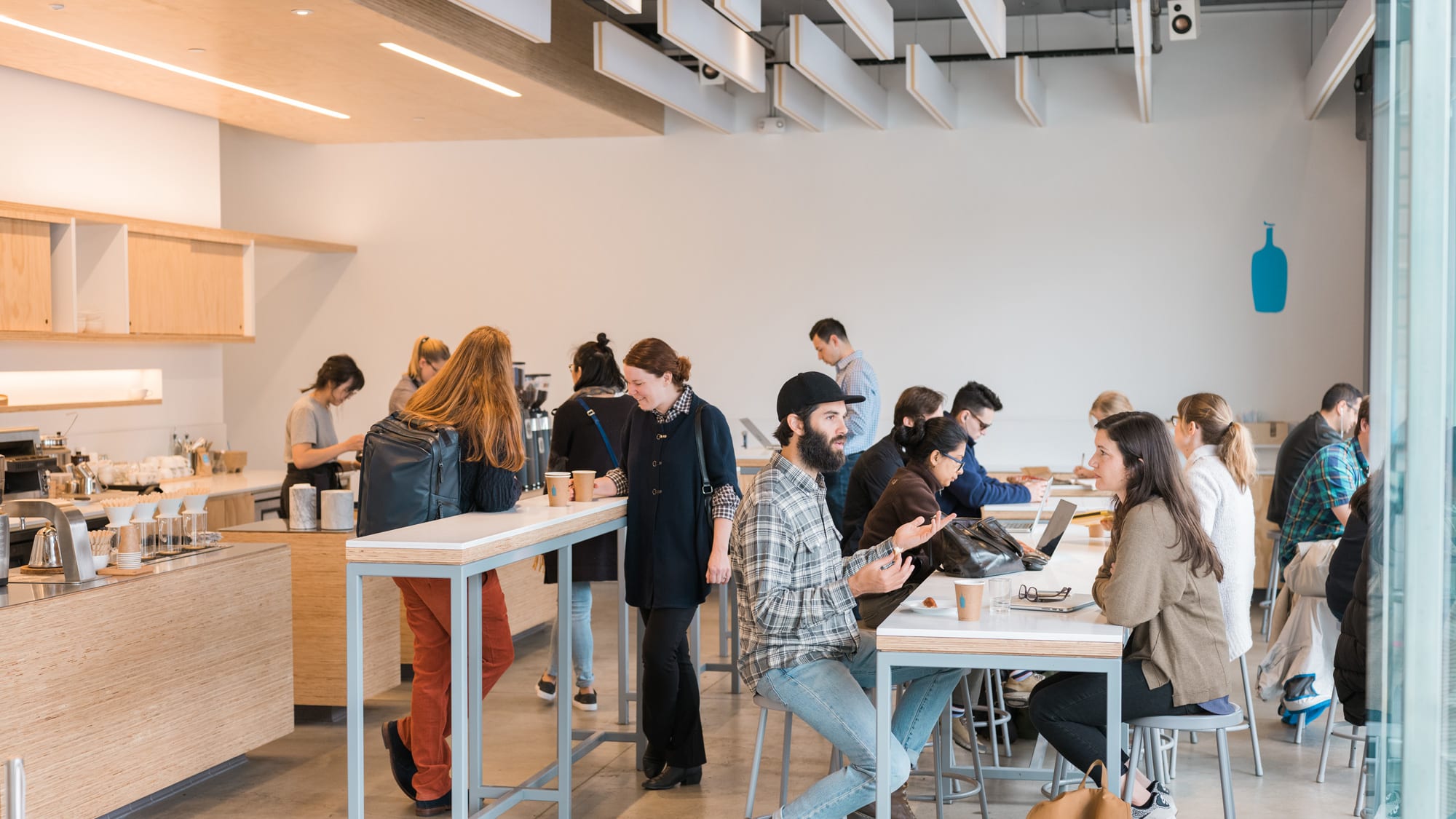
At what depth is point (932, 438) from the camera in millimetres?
4020

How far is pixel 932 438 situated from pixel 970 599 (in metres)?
1.28

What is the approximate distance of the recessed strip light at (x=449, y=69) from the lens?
19.3ft

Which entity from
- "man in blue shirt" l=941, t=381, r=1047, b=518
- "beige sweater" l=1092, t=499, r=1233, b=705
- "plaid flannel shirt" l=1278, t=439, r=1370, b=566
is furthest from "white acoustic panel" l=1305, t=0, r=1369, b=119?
"beige sweater" l=1092, t=499, r=1233, b=705

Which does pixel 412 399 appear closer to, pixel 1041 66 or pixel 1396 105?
pixel 1396 105

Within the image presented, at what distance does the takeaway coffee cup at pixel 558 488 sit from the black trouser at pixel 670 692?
19.5 inches

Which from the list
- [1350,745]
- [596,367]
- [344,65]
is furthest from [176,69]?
[1350,745]

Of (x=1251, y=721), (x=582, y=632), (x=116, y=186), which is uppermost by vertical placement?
(x=116, y=186)

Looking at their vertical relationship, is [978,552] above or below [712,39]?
below

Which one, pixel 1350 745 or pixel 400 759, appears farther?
pixel 1350 745

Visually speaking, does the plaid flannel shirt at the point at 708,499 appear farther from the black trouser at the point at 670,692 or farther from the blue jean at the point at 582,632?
the blue jean at the point at 582,632

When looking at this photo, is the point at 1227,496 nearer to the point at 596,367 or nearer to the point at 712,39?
the point at 596,367

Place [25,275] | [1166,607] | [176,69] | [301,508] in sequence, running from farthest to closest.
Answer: [176,69] < [25,275] < [301,508] < [1166,607]

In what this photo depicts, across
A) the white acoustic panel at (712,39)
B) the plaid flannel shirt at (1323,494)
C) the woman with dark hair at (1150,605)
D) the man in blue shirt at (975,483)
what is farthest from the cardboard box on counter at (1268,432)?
the woman with dark hair at (1150,605)

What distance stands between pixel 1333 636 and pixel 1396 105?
3.46 metres
